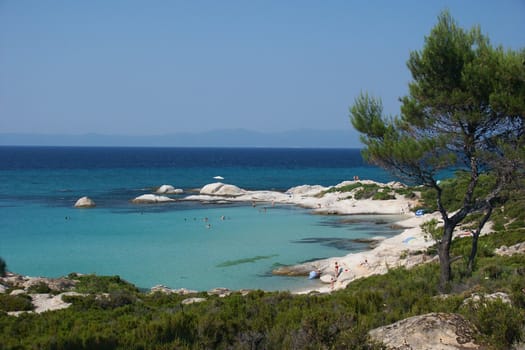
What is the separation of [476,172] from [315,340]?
7259 millimetres

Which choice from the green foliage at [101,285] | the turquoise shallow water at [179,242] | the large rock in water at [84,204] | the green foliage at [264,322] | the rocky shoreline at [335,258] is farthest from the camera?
the large rock in water at [84,204]

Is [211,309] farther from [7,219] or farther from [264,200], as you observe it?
[264,200]

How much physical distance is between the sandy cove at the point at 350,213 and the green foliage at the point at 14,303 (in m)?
11.5

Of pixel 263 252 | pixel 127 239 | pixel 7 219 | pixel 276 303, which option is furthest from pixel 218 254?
pixel 7 219

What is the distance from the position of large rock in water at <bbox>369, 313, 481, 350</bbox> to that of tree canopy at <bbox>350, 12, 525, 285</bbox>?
5101 mm

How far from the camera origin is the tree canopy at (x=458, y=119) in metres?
12.0

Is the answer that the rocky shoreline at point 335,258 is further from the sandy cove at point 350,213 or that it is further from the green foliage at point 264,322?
the green foliage at point 264,322

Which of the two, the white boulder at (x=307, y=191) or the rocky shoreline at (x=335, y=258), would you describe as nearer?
the rocky shoreline at (x=335, y=258)

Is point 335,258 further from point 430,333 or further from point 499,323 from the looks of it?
point 499,323

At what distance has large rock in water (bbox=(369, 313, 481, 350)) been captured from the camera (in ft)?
24.1

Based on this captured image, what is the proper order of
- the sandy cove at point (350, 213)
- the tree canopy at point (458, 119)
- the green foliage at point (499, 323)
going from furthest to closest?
the sandy cove at point (350, 213), the tree canopy at point (458, 119), the green foliage at point (499, 323)

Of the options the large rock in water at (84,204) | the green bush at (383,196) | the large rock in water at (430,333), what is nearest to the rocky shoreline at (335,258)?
the large rock in water at (84,204)

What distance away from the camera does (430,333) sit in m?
7.58

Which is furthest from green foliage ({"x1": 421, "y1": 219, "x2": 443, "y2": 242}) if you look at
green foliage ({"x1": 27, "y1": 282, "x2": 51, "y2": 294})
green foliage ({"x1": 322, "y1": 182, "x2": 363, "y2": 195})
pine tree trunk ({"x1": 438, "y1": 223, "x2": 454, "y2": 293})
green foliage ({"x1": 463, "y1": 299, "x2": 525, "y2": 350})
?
green foliage ({"x1": 322, "y1": 182, "x2": 363, "y2": 195})
